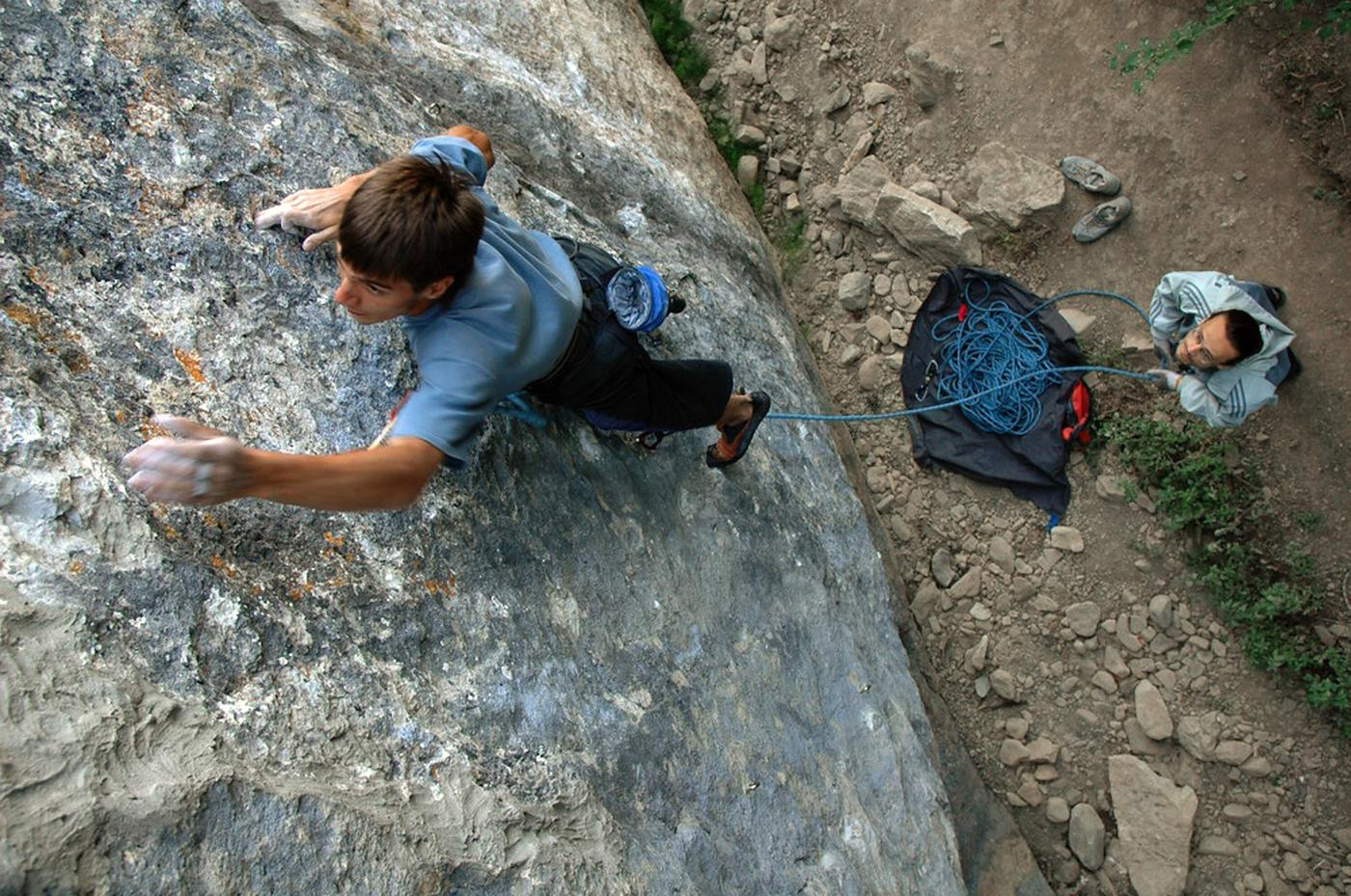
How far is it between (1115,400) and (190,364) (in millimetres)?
4577

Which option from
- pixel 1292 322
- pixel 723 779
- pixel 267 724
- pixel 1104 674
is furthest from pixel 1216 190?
pixel 267 724

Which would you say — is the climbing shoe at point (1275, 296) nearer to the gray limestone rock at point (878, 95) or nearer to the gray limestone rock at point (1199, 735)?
the gray limestone rock at point (1199, 735)

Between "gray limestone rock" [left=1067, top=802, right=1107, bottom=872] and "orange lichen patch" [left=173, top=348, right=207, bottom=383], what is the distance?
4444 mm

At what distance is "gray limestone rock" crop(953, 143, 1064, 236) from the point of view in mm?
5320

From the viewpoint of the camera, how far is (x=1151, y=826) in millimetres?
4566

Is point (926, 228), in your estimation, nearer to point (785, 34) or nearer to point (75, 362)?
point (785, 34)

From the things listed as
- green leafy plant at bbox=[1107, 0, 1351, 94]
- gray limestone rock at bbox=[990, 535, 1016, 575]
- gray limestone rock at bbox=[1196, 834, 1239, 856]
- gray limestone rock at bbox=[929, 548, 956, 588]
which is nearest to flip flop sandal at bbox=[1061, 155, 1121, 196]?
green leafy plant at bbox=[1107, 0, 1351, 94]

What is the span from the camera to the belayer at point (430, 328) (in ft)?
5.60

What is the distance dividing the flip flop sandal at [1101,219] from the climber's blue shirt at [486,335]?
13.0 ft

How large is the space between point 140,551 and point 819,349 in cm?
416

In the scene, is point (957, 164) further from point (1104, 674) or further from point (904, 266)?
point (1104, 674)

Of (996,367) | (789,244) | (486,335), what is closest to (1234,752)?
(996,367)

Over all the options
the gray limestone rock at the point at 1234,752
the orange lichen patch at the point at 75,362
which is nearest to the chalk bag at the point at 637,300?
the orange lichen patch at the point at 75,362

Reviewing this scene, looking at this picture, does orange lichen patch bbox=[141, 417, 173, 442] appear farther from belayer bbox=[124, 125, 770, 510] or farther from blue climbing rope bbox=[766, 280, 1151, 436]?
blue climbing rope bbox=[766, 280, 1151, 436]
